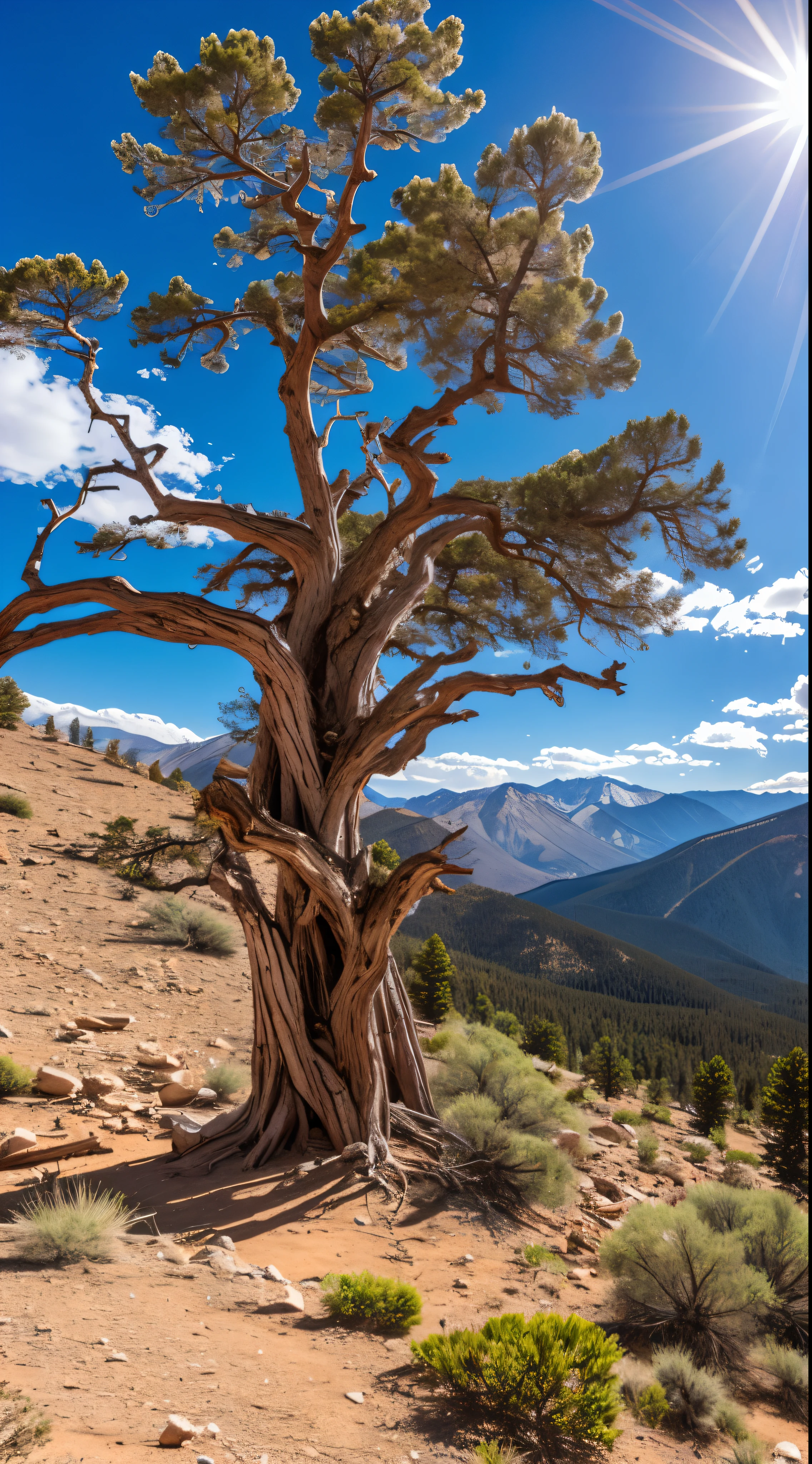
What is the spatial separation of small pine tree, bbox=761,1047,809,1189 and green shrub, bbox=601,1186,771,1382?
11822 millimetres

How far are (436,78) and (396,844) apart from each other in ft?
391

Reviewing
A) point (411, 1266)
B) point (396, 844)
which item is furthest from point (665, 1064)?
point (396, 844)

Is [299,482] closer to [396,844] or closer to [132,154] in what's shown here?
[132,154]

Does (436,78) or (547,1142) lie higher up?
(436,78)

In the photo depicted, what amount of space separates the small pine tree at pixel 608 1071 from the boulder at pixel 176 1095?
13218 millimetres

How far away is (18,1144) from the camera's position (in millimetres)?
6203

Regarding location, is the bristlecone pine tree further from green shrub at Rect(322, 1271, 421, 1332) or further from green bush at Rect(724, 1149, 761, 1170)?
green bush at Rect(724, 1149, 761, 1170)

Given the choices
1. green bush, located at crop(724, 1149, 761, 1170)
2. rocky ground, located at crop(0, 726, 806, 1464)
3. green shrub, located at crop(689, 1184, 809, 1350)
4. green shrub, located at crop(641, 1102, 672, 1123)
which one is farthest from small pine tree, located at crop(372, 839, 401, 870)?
green shrub, located at crop(689, 1184, 809, 1350)

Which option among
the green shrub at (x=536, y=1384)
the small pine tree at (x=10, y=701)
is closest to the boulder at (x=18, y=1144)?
the green shrub at (x=536, y=1384)

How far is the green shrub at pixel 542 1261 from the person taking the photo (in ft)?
17.7

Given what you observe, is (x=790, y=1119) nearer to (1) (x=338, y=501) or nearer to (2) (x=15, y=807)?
(1) (x=338, y=501)

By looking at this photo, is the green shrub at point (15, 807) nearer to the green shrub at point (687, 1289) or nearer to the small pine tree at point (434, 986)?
the small pine tree at point (434, 986)

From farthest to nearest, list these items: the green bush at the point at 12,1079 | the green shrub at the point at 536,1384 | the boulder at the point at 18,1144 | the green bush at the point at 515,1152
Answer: the green bush at the point at 12,1079 < the green bush at the point at 515,1152 < the boulder at the point at 18,1144 < the green shrub at the point at 536,1384

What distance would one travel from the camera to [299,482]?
776 centimetres
